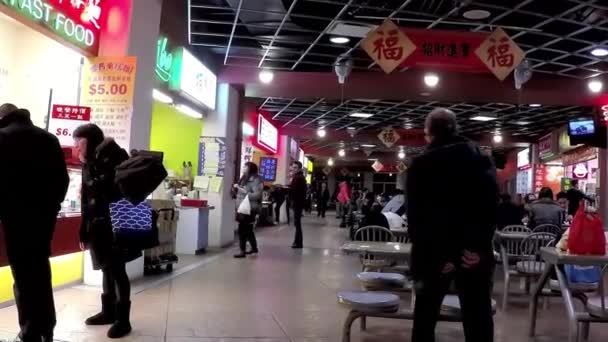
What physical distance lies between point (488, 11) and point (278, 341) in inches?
225

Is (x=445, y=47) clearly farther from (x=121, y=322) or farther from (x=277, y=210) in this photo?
(x=277, y=210)

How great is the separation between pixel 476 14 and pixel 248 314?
17.7 ft

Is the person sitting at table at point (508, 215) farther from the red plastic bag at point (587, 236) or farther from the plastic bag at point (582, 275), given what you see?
the red plastic bag at point (587, 236)

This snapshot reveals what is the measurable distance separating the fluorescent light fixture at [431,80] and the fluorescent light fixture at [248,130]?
15.2ft

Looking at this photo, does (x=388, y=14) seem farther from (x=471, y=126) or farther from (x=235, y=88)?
(x=471, y=126)

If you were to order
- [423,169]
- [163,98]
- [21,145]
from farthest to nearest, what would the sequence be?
[163,98] → [21,145] → [423,169]

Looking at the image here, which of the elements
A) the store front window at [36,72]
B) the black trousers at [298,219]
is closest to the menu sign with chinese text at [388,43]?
the store front window at [36,72]

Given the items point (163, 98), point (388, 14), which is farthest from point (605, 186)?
point (163, 98)

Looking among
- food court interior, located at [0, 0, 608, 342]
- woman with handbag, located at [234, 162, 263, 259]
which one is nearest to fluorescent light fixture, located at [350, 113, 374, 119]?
food court interior, located at [0, 0, 608, 342]

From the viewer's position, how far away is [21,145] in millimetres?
3355

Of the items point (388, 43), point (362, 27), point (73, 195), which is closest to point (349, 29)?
point (362, 27)

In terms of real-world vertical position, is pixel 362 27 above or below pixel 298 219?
above

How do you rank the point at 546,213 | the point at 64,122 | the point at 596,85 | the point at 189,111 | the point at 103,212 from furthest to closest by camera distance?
the point at 596,85
the point at 189,111
the point at 546,213
the point at 64,122
the point at 103,212

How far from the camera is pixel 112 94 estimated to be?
19.9 feet
